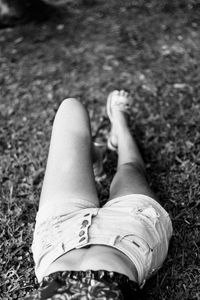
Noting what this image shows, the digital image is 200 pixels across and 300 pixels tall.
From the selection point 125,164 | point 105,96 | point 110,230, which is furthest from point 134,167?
→ point 105,96

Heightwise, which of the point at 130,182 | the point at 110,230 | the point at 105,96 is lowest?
the point at 105,96

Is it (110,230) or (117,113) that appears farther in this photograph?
(117,113)

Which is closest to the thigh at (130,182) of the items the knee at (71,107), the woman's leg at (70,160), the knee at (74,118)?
the woman's leg at (70,160)

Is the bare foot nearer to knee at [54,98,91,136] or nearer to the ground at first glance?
the ground

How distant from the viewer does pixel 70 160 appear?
2.63 metres

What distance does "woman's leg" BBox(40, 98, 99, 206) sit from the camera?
2.50 m

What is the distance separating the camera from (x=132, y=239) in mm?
2252

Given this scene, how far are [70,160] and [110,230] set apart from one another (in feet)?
1.85

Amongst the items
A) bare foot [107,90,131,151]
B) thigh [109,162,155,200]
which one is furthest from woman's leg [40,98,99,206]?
bare foot [107,90,131,151]

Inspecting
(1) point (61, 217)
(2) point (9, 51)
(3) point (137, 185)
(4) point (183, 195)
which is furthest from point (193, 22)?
(1) point (61, 217)

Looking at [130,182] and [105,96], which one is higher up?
[130,182]

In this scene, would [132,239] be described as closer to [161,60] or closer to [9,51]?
[161,60]

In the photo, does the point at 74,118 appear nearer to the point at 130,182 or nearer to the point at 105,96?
the point at 130,182

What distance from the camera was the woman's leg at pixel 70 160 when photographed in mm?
2498
